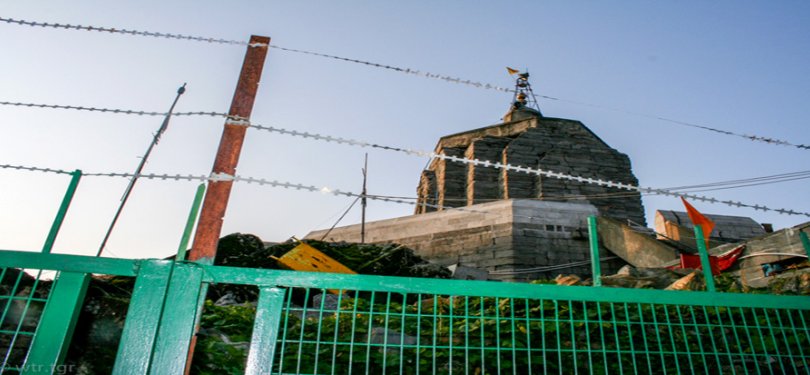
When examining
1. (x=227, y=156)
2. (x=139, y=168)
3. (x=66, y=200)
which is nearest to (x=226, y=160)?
(x=227, y=156)

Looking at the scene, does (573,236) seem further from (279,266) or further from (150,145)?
(150,145)

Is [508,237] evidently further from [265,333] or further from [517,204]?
[265,333]

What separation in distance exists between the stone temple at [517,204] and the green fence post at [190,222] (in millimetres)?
7581

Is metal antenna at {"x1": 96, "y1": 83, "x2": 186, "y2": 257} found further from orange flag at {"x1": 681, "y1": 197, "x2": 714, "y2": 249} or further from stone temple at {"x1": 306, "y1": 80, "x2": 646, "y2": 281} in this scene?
orange flag at {"x1": 681, "y1": 197, "x2": 714, "y2": 249}

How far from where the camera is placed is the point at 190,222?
2473 mm

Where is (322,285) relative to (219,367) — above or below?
above

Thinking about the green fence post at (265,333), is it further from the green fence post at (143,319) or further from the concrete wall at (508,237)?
the concrete wall at (508,237)

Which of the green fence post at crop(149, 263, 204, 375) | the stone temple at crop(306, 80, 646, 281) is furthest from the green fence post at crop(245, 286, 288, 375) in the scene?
the stone temple at crop(306, 80, 646, 281)

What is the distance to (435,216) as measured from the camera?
15430 millimetres

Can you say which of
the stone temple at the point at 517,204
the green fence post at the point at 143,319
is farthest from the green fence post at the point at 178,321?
the stone temple at the point at 517,204

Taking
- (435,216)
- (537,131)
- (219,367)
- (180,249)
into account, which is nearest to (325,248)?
(435,216)

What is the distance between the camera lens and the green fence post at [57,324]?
1.93 metres

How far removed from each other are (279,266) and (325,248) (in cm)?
148

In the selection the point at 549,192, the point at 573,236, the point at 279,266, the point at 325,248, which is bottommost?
the point at 279,266
